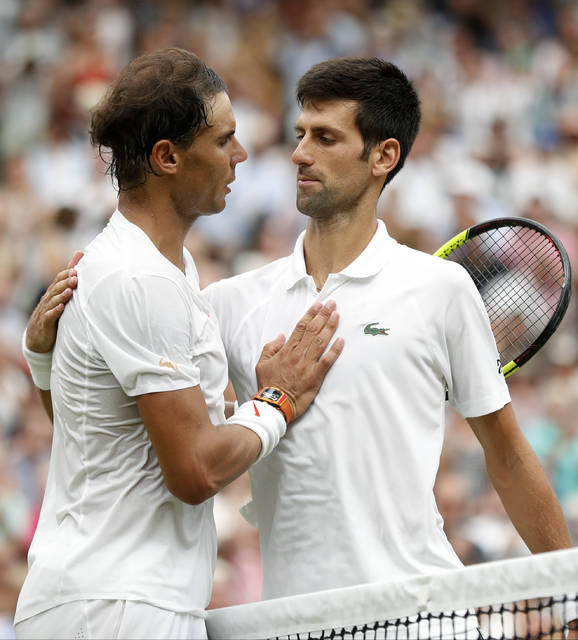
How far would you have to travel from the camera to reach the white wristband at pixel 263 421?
10.00 ft

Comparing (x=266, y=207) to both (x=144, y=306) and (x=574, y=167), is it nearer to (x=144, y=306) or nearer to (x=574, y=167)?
(x=574, y=167)

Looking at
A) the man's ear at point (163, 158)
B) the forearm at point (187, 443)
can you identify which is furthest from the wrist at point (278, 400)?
the man's ear at point (163, 158)

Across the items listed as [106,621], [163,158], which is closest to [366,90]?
[163,158]

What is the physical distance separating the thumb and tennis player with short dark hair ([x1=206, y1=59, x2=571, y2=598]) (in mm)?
67

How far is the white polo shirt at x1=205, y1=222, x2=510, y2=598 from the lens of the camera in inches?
126

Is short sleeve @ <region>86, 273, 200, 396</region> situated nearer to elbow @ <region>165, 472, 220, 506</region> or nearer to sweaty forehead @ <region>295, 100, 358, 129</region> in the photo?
elbow @ <region>165, 472, 220, 506</region>

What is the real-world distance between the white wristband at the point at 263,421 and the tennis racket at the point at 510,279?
0.91m

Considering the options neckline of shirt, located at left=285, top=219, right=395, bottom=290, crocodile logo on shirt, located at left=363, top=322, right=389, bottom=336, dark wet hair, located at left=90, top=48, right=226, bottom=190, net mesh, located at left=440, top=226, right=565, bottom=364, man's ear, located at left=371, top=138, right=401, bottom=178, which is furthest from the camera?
net mesh, located at left=440, top=226, right=565, bottom=364

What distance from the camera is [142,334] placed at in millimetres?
2859

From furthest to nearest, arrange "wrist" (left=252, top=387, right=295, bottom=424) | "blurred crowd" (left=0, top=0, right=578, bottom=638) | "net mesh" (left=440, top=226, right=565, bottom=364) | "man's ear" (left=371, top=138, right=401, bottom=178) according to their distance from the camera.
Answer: "blurred crowd" (left=0, top=0, right=578, bottom=638) < "net mesh" (left=440, top=226, right=565, bottom=364) < "man's ear" (left=371, top=138, right=401, bottom=178) < "wrist" (left=252, top=387, right=295, bottom=424)

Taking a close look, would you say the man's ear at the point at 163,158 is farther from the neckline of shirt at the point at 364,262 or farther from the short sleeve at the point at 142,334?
the neckline of shirt at the point at 364,262

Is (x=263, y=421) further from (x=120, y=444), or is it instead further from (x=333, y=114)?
(x=333, y=114)

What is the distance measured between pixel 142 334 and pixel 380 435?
→ 78cm

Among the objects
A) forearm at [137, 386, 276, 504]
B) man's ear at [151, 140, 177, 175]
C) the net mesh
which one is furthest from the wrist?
the net mesh
